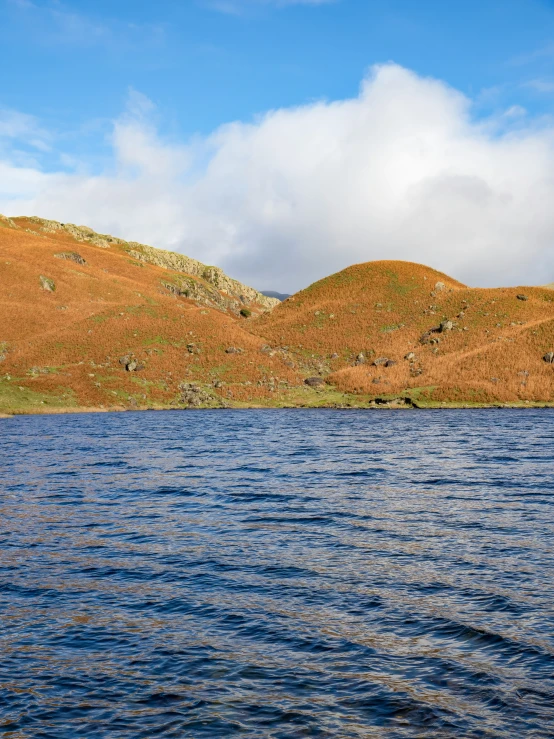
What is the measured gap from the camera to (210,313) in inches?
3898

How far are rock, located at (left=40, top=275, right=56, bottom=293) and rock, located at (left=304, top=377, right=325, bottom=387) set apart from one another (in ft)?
132

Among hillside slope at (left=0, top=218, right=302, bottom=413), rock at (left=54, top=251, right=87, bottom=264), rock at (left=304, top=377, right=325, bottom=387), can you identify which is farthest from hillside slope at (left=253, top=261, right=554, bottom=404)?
rock at (left=54, top=251, right=87, bottom=264)

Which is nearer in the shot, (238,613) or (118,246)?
(238,613)

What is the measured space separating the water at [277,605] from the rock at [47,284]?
72274 millimetres

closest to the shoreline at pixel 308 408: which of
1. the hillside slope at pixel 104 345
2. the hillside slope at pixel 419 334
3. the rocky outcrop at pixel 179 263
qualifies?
the hillside slope at pixel 104 345

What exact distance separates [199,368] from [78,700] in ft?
239

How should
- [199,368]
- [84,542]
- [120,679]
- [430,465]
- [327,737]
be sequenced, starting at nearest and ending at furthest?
[327,737] < [120,679] < [84,542] < [430,465] < [199,368]

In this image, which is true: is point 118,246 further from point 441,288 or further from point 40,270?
point 441,288

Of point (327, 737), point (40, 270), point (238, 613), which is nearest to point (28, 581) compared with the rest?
point (238, 613)

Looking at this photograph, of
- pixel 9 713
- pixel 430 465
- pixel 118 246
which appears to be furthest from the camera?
pixel 118 246

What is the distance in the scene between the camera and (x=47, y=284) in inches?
3770

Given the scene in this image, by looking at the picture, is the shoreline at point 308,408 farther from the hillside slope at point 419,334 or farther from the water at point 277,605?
the water at point 277,605

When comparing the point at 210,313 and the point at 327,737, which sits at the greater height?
the point at 210,313

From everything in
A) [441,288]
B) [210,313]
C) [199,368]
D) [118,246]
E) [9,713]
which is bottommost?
[9,713]
